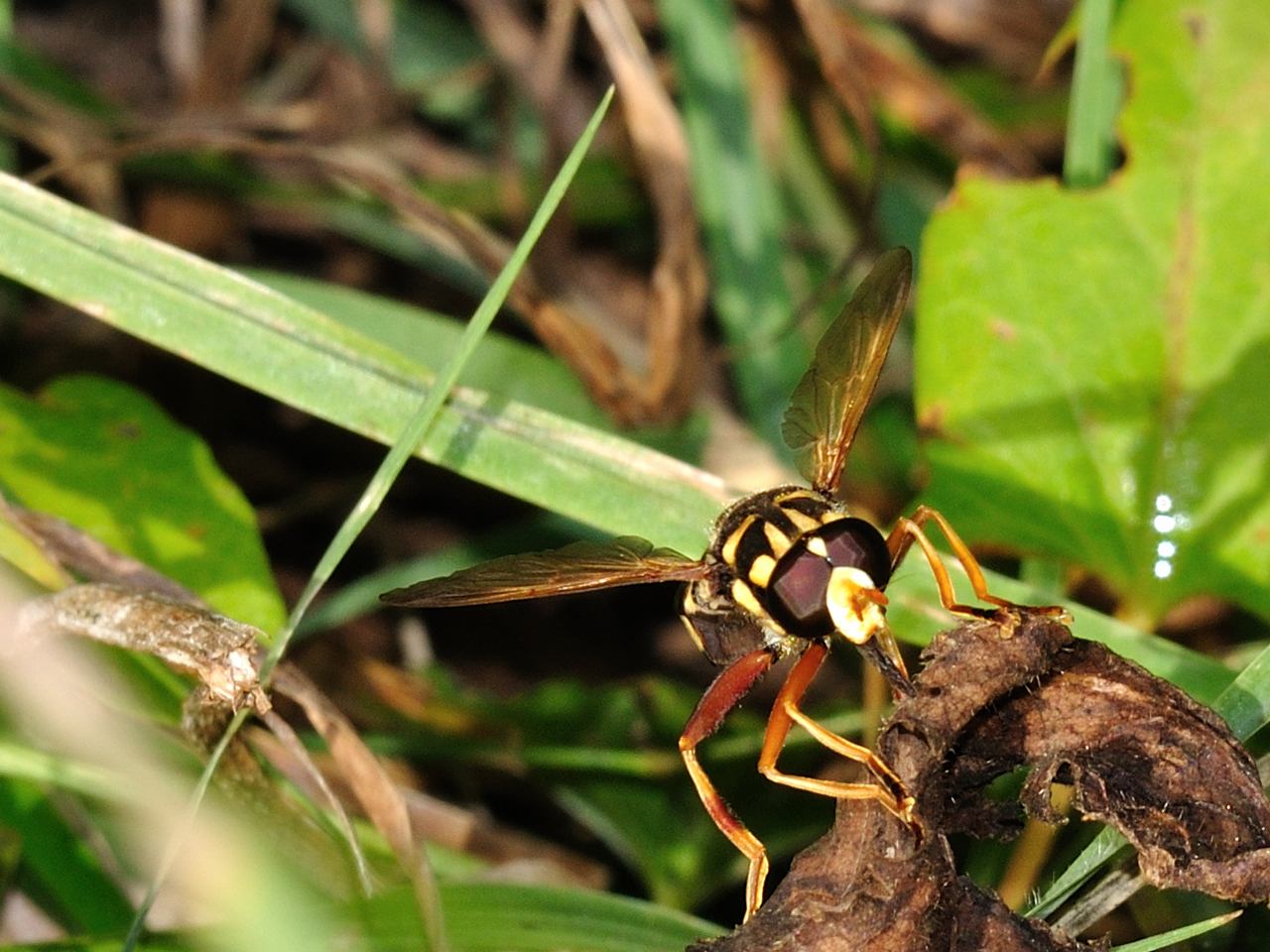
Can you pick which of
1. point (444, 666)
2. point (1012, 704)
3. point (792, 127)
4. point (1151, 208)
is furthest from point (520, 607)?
point (1012, 704)

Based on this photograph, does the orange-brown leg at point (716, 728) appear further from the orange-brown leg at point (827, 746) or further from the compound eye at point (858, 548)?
the compound eye at point (858, 548)

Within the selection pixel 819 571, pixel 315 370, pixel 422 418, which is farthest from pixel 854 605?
pixel 315 370

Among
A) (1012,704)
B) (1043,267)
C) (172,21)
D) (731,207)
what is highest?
(172,21)

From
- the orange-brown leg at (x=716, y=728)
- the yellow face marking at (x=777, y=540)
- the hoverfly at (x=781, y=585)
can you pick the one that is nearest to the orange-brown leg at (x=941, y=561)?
the hoverfly at (x=781, y=585)

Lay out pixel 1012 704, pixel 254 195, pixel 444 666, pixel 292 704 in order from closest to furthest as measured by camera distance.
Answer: pixel 1012 704
pixel 292 704
pixel 444 666
pixel 254 195

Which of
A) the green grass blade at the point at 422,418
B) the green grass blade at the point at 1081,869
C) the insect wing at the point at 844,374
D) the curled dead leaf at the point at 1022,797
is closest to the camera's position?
the curled dead leaf at the point at 1022,797

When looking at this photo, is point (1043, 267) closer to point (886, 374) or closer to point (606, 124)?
point (886, 374)
